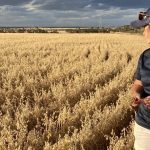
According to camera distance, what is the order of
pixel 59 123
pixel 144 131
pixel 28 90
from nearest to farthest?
pixel 144 131
pixel 59 123
pixel 28 90

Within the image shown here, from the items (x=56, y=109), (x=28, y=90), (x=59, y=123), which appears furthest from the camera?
(x=28, y=90)

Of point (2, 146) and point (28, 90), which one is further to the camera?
point (28, 90)

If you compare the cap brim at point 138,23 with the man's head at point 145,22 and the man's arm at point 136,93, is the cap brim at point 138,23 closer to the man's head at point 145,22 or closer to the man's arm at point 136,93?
the man's head at point 145,22

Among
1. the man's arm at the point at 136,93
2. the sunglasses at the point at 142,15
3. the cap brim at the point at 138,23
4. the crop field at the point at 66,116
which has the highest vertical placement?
the sunglasses at the point at 142,15

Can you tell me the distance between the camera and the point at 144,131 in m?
3.50

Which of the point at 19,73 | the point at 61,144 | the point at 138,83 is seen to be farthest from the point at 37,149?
the point at 19,73

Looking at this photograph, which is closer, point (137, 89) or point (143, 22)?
point (143, 22)

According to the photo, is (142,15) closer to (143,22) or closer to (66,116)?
(143,22)

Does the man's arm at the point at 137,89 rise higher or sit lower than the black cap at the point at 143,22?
lower

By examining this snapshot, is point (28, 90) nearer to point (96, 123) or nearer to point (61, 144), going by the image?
point (96, 123)

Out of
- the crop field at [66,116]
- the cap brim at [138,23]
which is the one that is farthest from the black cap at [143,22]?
the crop field at [66,116]

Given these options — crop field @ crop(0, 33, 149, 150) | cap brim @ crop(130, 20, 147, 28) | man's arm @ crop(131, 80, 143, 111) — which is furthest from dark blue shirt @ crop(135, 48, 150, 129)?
crop field @ crop(0, 33, 149, 150)

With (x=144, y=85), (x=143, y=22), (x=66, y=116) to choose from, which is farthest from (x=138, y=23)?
(x=66, y=116)

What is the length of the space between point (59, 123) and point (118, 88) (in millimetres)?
3303
